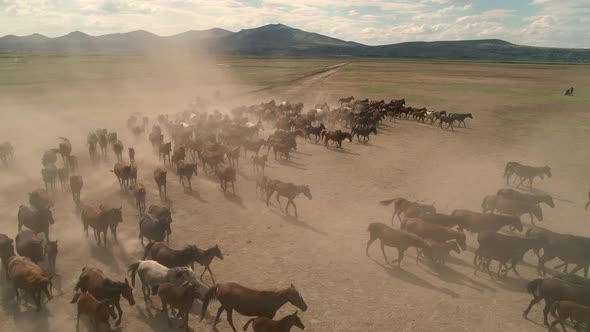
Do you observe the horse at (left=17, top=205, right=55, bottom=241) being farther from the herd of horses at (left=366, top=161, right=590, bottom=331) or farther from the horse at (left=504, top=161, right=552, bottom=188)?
the horse at (left=504, top=161, right=552, bottom=188)

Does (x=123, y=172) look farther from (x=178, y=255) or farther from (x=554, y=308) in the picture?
(x=554, y=308)

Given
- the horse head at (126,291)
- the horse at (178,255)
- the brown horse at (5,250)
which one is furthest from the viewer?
the brown horse at (5,250)

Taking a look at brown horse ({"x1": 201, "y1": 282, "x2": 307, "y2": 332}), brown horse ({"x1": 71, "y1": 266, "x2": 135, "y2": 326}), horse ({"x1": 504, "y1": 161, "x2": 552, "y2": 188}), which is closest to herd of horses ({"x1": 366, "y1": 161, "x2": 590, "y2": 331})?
horse ({"x1": 504, "y1": 161, "x2": 552, "y2": 188})

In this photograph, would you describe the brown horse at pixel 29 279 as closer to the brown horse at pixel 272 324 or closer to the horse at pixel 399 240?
the brown horse at pixel 272 324

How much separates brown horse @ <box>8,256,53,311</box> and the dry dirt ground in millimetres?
464

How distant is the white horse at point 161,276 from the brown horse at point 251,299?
0.62 metres

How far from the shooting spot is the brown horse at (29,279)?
9211 millimetres

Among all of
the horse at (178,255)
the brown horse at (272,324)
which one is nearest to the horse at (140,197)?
the horse at (178,255)

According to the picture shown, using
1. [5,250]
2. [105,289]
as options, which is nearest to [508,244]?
[105,289]

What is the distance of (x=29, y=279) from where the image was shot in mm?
9219

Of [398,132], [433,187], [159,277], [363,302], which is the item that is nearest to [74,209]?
[159,277]

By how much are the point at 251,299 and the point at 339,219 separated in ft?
23.8

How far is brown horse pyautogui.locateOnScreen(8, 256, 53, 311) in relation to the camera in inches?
363

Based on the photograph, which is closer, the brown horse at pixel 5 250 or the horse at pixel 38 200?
the brown horse at pixel 5 250
